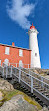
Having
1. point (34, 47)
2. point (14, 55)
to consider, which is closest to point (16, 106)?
point (14, 55)

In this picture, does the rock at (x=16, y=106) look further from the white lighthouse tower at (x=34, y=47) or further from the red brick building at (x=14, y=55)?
the white lighthouse tower at (x=34, y=47)

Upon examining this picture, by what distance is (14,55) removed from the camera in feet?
89.9

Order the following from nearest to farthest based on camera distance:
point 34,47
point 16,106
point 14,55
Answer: point 16,106 → point 14,55 → point 34,47

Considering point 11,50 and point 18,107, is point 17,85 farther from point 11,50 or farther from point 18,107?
point 11,50

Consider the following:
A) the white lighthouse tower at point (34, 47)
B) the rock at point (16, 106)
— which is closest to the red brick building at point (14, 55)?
the white lighthouse tower at point (34, 47)

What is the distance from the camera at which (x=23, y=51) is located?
28656 mm

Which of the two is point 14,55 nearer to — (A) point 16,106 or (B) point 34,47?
(B) point 34,47

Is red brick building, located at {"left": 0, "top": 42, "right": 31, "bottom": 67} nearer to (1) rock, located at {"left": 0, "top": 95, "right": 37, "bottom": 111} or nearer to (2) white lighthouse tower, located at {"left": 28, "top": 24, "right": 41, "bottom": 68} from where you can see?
(2) white lighthouse tower, located at {"left": 28, "top": 24, "right": 41, "bottom": 68}

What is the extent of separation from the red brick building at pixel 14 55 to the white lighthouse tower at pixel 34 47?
4.27 ft

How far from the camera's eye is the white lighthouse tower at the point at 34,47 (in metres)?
30.0

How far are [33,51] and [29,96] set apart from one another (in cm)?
2163

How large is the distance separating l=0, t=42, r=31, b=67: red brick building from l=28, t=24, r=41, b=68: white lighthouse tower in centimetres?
130

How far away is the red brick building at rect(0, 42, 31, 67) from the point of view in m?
26.1

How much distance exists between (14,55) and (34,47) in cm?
656
